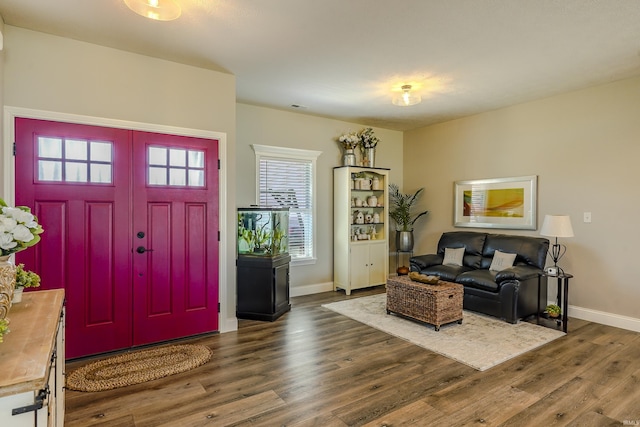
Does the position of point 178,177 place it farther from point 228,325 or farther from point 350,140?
point 350,140

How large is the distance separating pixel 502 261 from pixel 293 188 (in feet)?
9.97

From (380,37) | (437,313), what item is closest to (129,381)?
(437,313)

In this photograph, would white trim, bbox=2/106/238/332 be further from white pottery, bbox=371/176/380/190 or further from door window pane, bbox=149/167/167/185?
white pottery, bbox=371/176/380/190

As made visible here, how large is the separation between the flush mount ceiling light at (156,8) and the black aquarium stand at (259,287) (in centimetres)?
268

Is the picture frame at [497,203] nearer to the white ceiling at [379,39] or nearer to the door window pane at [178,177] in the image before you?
the white ceiling at [379,39]

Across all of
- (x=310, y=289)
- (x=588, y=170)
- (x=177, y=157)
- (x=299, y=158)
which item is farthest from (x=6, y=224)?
(x=588, y=170)

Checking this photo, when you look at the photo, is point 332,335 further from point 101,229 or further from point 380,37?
point 380,37

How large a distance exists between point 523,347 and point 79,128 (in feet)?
14.6

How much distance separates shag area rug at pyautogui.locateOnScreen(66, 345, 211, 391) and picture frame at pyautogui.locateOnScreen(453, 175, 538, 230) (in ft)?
13.8

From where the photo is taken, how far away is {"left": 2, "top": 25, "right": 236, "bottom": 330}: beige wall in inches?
114

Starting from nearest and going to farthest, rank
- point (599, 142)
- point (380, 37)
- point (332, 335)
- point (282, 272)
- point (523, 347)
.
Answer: point (380, 37), point (523, 347), point (332, 335), point (599, 142), point (282, 272)

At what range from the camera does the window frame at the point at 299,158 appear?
5102 mm

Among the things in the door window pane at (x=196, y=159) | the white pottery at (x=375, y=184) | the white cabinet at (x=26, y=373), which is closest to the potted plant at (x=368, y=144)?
the white pottery at (x=375, y=184)

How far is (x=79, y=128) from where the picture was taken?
3078 millimetres
